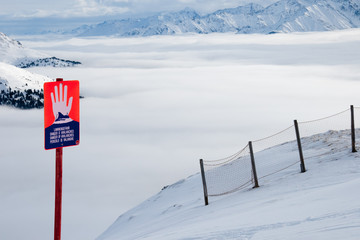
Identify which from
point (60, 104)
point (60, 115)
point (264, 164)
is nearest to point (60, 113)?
point (60, 115)

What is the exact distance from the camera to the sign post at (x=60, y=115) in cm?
884

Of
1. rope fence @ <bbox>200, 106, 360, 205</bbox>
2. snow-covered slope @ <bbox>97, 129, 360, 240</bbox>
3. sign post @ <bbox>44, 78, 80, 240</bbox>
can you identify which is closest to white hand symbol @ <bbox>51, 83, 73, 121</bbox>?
sign post @ <bbox>44, 78, 80, 240</bbox>

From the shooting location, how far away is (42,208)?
145 meters

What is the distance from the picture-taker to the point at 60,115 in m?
9.05

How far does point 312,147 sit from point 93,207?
132 m

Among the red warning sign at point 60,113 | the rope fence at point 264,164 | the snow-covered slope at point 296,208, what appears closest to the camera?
the snow-covered slope at point 296,208

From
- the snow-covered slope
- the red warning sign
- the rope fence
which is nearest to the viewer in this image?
the snow-covered slope

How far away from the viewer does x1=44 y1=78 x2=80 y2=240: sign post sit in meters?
8.84

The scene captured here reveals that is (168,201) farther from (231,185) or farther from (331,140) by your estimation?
(331,140)

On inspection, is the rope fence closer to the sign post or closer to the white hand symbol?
the sign post

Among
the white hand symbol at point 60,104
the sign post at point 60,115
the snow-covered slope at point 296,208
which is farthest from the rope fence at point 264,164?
the white hand symbol at point 60,104

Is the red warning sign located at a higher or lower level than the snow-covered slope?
higher

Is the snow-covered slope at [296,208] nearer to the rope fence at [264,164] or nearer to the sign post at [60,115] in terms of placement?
the rope fence at [264,164]

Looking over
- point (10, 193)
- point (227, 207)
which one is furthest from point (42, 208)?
point (227, 207)
